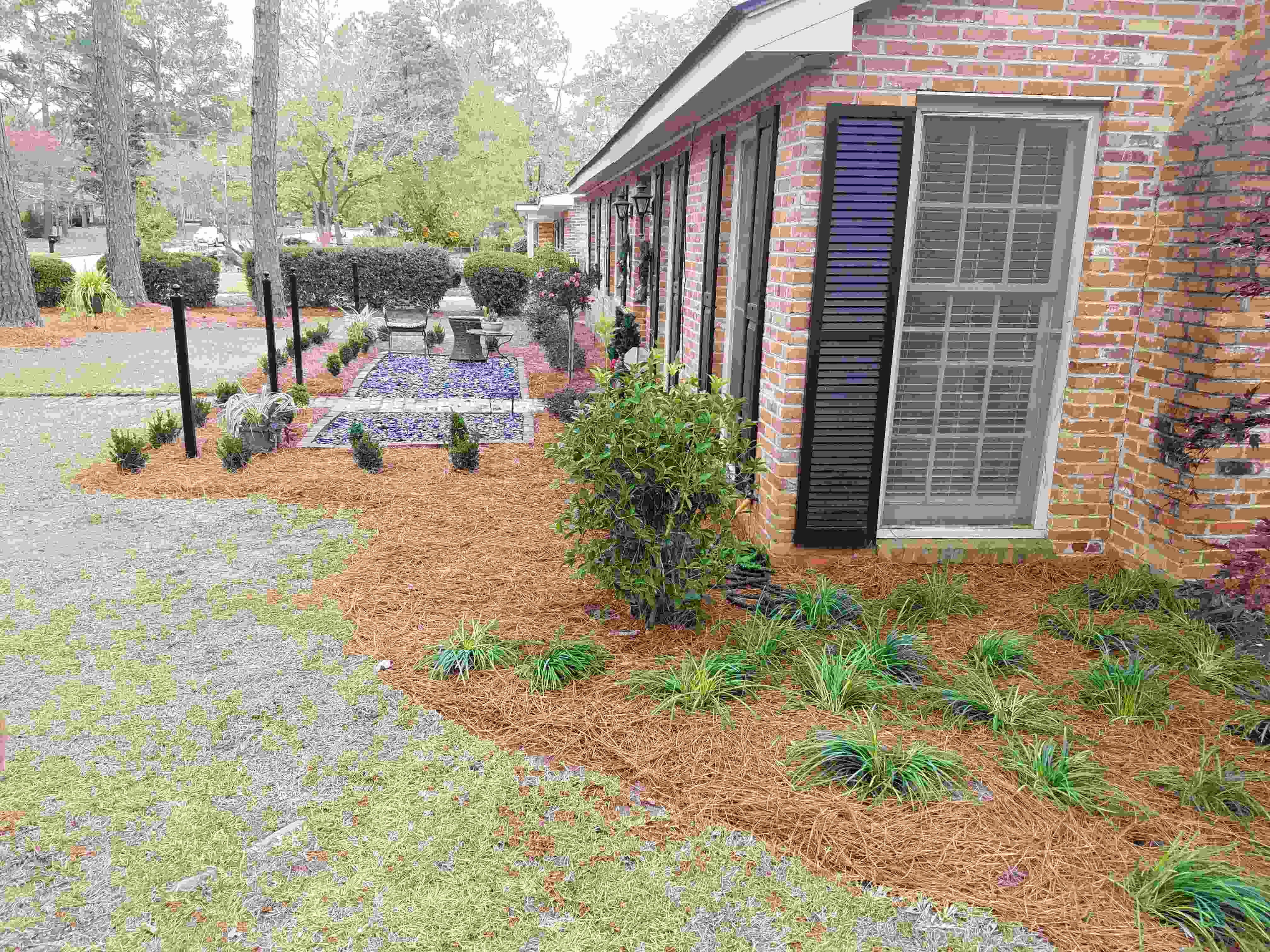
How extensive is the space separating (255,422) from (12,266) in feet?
36.4

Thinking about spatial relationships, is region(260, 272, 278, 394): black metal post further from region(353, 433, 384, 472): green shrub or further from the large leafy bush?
the large leafy bush

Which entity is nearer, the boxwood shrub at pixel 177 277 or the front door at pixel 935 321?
the front door at pixel 935 321

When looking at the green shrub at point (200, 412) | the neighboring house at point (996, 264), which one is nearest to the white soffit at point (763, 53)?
the neighboring house at point (996, 264)

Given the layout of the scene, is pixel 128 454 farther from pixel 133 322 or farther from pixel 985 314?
pixel 133 322

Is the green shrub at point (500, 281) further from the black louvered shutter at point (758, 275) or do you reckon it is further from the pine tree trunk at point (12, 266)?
the black louvered shutter at point (758, 275)

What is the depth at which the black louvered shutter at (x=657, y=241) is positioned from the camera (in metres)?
9.50

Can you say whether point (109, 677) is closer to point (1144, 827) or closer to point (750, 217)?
point (1144, 827)

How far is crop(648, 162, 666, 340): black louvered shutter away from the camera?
950 centimetres

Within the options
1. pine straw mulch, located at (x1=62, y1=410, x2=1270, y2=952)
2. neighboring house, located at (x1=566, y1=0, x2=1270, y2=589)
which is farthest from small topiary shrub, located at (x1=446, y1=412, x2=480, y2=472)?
neighboring house, located at (x1=566, y1=0, x2=1270, y2=589)

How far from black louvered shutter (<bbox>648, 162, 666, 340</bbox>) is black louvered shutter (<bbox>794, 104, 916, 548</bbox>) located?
5.11 metres

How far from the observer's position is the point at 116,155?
18.5m

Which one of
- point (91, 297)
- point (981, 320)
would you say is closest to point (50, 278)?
point (91, 297)

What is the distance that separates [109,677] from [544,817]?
224cm

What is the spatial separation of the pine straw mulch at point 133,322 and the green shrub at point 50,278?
0.27 metres
